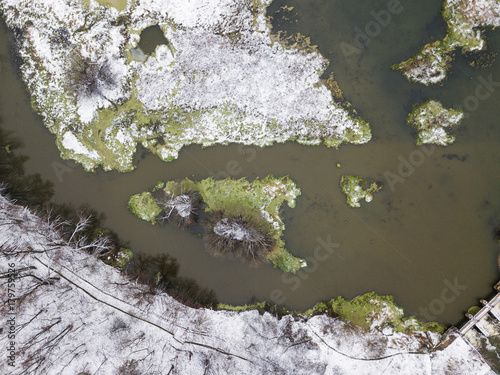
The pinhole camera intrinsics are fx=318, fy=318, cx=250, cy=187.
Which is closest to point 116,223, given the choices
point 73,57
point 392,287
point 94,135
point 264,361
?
point 94,135

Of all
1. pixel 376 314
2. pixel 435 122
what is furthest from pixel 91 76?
pixel 376 314

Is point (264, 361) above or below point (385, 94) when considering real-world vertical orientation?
below

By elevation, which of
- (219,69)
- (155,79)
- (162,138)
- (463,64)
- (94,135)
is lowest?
(94,135)

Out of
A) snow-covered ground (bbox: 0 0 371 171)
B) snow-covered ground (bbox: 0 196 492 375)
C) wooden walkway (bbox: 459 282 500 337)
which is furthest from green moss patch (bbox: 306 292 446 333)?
snow-covered ground (bbox: 0 0 371 171)

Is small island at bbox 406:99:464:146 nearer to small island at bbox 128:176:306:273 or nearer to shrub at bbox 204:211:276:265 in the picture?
small island at bbox 128:176:306:273

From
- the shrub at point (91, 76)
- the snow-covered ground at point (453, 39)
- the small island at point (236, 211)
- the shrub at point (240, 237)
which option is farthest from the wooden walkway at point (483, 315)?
the shrub at point (91, 76)

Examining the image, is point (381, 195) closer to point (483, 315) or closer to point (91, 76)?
point (483, 315)

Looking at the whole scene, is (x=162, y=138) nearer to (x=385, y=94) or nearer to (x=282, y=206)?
(x=282, y=206)

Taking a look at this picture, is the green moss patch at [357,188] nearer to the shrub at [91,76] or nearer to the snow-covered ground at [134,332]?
the snow-covered ground at [134,332]
